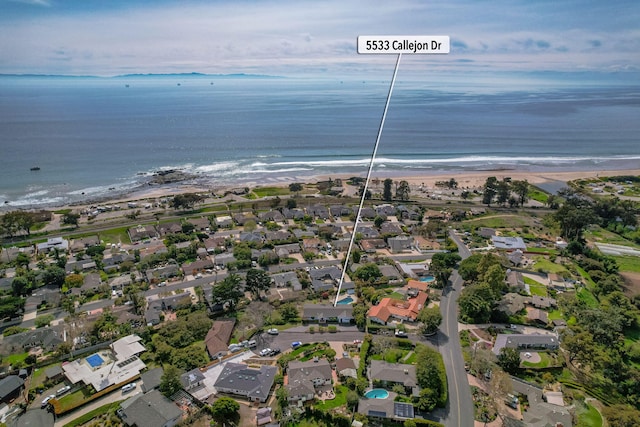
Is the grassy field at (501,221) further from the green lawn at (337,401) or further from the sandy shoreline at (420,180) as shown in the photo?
the green lawn at (337,401)

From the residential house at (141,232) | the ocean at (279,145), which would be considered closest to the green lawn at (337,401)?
the residential house at (141,232)

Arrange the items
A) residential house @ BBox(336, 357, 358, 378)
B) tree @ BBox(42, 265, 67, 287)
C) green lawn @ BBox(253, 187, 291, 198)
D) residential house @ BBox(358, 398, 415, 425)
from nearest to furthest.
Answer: residential house @ BBox(358, 398, 415, 425) → residential house @ BBox(336, 357, 358, 378) → tree @ BBox(42, 265, 67, 287) → green lawn @ BBox(253, 187, 291, 198)

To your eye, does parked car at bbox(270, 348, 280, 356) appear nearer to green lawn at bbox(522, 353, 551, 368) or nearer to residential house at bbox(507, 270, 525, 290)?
green lawn at bbox(522, 353, 551, 368)

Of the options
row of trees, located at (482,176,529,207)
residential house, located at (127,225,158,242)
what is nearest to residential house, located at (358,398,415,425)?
residential house, located at (127,225,158,242)

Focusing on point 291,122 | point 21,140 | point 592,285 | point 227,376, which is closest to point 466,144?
point 291,122

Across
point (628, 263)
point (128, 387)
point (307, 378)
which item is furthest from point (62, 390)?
point (628, 263)

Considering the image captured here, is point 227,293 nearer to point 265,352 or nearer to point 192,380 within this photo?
point 265,352

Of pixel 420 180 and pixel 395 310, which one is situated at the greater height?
pixel 420 180
